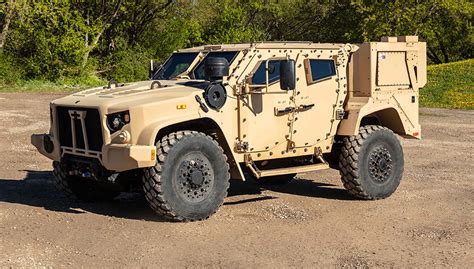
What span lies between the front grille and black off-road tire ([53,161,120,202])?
24.1 inches

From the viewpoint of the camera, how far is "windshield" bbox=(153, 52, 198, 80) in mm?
8539

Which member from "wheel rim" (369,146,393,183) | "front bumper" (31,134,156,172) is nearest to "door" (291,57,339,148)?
"wheel rim" (369,146,393,183)

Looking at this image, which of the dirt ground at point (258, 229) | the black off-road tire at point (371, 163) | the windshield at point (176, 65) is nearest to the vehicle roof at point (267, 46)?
the windshield at point (176, 65)

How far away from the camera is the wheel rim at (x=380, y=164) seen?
890 cm

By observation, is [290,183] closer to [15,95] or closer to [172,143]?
[172,143]

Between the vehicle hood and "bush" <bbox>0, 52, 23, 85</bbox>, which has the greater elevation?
"bush" <bbox>0, 52, 23, 85</bbox>

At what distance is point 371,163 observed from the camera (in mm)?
8898

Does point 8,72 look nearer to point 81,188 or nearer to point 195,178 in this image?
point 81,188

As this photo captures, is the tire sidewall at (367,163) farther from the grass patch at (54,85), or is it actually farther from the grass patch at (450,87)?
the grass patch at (54,85)

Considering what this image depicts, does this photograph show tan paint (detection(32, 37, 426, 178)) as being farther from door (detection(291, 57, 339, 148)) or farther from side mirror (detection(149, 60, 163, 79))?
side mirror (detection(149, 60, 163, 79))

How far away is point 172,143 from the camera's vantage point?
715 centimetres

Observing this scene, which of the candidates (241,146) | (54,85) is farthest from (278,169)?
(54,85)

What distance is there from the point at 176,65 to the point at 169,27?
→ 3467 cm

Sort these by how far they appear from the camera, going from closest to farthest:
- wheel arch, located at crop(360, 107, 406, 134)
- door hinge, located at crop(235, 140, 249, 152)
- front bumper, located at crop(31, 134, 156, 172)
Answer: front bumper, located at crop(31, 134, 156, 172) < door hinge, located at crop(235, 140, 249, 152) < wheel arch, located at crop(360, 107, 406, 134)
